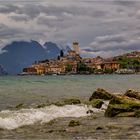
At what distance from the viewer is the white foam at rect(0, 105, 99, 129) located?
71.7ft

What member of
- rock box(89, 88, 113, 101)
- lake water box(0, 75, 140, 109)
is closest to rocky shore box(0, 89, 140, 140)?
rock box(89, 88, 113, 101)

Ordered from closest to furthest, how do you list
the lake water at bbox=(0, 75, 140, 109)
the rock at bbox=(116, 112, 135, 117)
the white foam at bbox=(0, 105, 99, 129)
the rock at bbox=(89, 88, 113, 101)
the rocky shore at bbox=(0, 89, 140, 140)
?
the rocky shore at bbox=(0, 89, 140, 140) < the white foam at bbox=(0, 105, 99, 129) < the rock at bbox=(116, 112, 135, 117) < the rock at bbox=(89, 88, 113, 101) < the lake water at bbox=(0, 75, 140, 109)

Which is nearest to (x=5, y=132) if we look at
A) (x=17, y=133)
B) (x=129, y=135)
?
(x=17, y=133)

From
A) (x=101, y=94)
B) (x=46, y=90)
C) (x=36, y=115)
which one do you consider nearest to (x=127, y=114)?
(x=36, y=115)

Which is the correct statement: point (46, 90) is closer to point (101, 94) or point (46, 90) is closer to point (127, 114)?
point (101, 94)

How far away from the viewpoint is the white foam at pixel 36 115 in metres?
21.9

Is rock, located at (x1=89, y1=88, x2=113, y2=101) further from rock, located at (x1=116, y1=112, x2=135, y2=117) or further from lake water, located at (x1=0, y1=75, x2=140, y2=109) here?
rock, located at (x1=116, y1=112, x2=135, y2=117)

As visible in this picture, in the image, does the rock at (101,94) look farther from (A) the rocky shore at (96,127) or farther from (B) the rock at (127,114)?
(B) the rock at (127,114)

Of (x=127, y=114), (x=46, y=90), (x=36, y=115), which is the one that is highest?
(x=127, y=114)

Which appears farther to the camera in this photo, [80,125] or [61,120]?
[61,120]

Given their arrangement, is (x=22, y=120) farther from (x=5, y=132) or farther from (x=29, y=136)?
(x=29, y=136)

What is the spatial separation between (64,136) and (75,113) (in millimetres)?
10359

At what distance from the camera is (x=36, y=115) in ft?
82.7

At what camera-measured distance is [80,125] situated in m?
20.7
